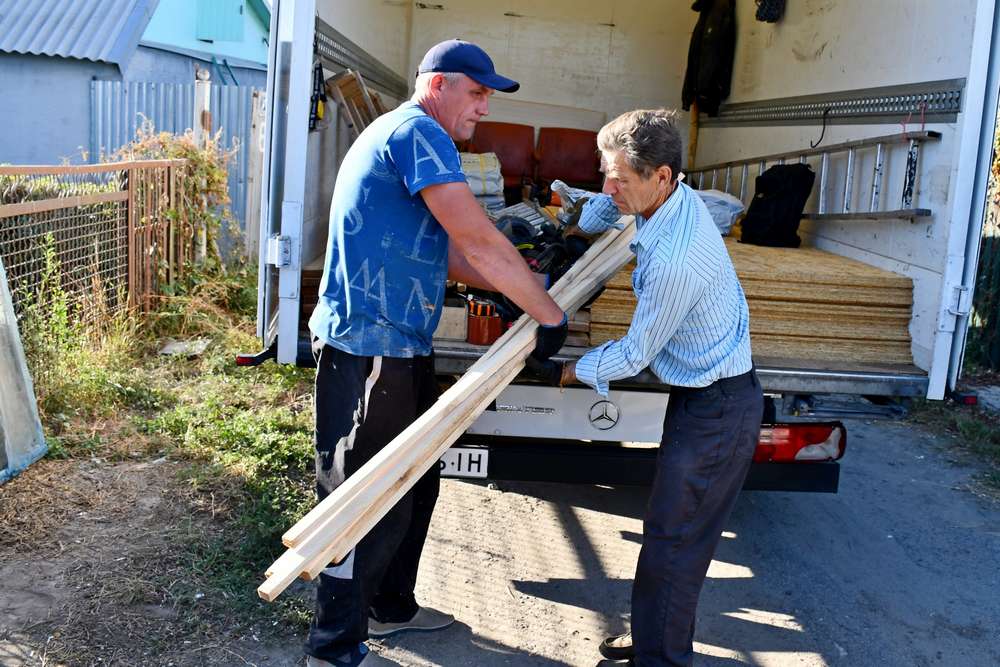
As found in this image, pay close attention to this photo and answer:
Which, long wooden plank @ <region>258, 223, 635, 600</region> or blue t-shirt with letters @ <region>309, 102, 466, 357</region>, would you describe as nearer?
long wooden plank @ <region>258, 223, 635, 600</region>

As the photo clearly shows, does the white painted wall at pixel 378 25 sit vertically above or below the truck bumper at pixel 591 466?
above

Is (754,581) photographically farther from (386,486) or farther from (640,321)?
(386,486)

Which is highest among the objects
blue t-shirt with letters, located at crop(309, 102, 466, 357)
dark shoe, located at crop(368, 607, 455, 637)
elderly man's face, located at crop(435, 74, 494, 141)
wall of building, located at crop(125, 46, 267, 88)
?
wall of building, located at crop(125, 46, 267, 88)

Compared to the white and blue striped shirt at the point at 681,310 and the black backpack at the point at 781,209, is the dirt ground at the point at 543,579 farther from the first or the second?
the black backpack at the point at 781,209

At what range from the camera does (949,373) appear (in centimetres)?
374

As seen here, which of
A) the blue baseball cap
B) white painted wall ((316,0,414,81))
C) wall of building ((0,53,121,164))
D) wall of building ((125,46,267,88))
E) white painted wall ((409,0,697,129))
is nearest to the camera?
the blue baseball cap

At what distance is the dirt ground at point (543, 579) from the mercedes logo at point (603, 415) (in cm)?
74

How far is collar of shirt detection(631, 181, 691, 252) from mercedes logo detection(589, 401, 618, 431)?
1.01m

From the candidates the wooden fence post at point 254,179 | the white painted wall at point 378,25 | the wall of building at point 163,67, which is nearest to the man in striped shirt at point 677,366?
the white painted wall at point 378,25

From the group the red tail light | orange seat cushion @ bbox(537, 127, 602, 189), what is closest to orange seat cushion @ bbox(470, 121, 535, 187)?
orange seat cushion @ bbox(537, 127, 602, 189)

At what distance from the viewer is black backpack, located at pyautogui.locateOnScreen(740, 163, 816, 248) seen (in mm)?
5551

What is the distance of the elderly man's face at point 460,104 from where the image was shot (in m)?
2.86

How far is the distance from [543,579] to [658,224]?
1864 millimetres

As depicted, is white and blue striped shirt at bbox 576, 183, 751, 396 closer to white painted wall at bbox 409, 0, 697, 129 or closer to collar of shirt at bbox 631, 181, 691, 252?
collar of shirt at bbox 631, 181, 691, 252
